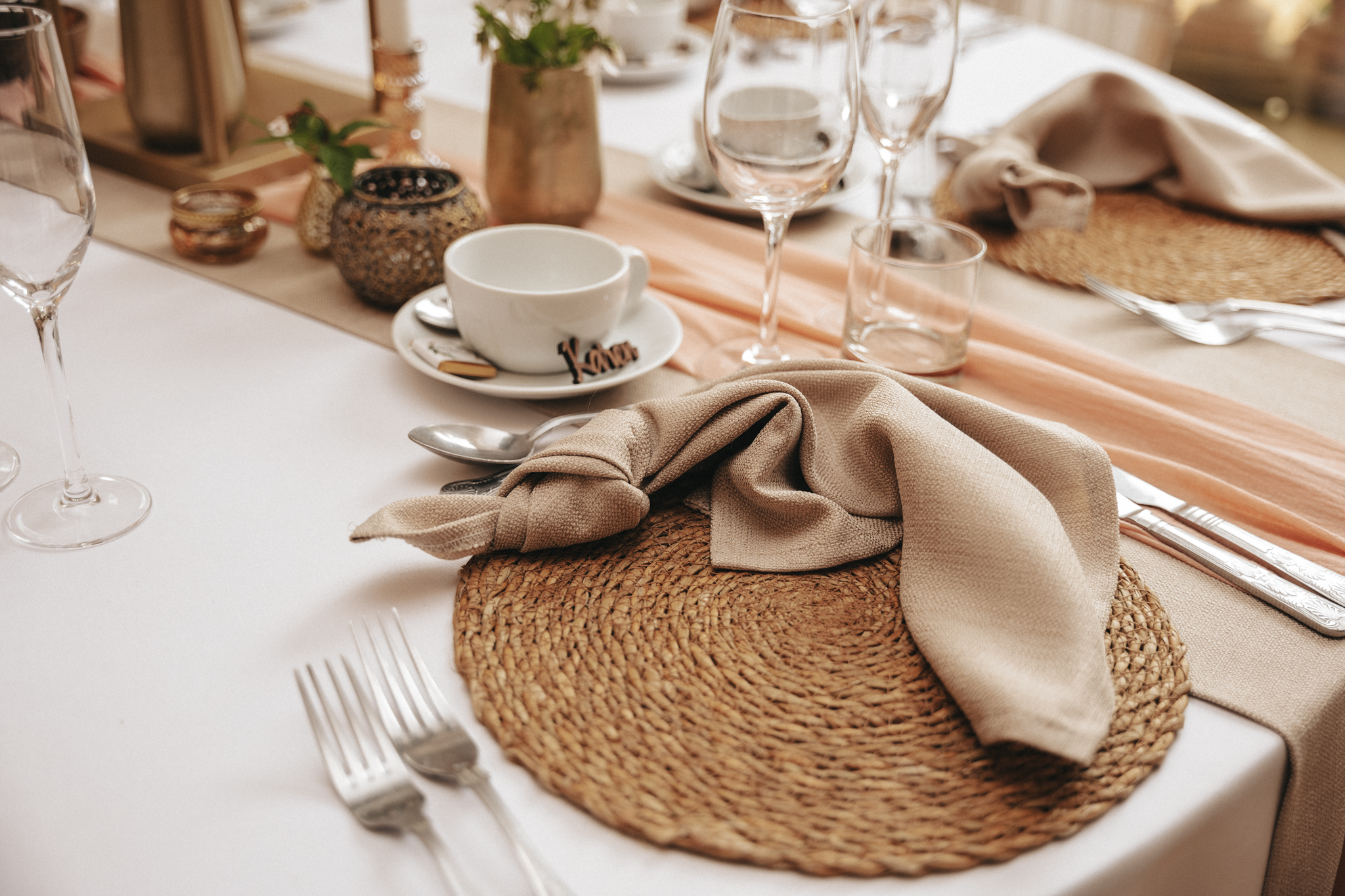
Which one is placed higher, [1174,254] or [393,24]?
[393,24]

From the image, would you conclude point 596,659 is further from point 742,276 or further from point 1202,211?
point 1202,211

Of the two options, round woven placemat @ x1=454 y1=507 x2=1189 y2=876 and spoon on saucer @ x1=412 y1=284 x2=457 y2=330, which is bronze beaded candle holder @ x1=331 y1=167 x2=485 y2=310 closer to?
spoon on saucer @ x1=412 y1=284 x2=457 y2=330

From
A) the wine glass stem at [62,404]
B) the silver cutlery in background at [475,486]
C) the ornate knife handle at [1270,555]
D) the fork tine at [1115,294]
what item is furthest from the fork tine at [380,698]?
the fork tine at [1115,294]

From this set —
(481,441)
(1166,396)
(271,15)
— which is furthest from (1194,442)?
(271,15)

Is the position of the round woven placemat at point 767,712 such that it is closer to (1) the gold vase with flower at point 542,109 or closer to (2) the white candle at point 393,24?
(1) the gold vase with flower at point 542,109

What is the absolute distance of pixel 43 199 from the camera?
1.93 feet

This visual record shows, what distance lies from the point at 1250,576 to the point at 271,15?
1.60 m

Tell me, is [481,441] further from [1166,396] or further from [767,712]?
[1166,396]

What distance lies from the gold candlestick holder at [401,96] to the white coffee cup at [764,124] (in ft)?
1.44

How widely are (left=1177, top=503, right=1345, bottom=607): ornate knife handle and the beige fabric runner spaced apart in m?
Result: 0.03

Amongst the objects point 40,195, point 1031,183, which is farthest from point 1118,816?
point 1031,183

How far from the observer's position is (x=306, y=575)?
0.63 meters

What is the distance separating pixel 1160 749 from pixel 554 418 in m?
0.46

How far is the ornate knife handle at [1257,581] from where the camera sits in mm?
608
